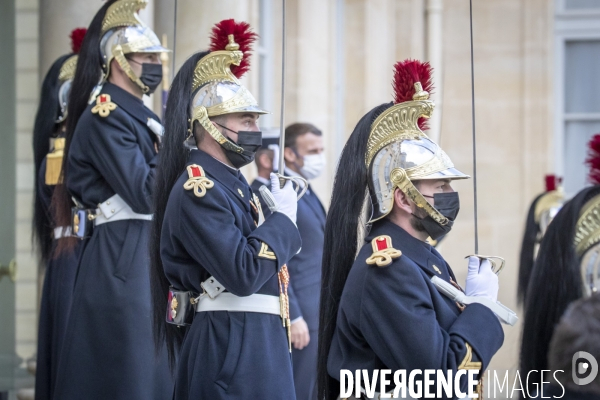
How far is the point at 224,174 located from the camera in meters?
4.36

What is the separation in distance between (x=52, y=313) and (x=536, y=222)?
14.4ft

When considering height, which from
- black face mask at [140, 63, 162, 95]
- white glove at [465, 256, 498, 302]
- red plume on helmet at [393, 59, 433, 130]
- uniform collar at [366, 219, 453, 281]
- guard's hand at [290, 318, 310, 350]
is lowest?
guard's hand at [290, 318, 310, 350]

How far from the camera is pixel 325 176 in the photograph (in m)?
9.66

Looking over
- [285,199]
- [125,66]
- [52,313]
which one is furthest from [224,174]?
[52,313]

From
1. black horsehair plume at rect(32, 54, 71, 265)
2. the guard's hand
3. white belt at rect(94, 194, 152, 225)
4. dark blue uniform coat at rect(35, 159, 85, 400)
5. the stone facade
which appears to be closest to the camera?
white belt at rect(94, 194, 152, 225)

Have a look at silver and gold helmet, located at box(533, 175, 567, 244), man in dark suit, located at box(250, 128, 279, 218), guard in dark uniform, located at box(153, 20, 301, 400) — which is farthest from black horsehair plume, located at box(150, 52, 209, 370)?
silver and gold helmet, located at box(533, 175, 567, 244)

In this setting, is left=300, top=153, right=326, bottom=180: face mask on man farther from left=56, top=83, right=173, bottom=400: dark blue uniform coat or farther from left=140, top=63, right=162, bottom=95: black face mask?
left=56, top=83, right=173, bottom=400: dark blue uniform coat

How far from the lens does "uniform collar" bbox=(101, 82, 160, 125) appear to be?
523 cm

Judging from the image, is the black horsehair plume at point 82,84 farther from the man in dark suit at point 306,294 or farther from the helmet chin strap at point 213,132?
the man in dark suit at point 306,294

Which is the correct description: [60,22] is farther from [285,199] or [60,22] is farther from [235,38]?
[285,199]

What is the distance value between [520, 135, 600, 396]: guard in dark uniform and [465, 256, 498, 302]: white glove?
0.19 m

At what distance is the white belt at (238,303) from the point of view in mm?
4219

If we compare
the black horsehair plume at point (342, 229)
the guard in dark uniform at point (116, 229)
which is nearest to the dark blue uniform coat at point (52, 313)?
the guard in dark uniform at point (116, 229)

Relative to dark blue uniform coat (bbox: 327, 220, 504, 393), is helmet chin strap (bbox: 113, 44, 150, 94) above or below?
above
